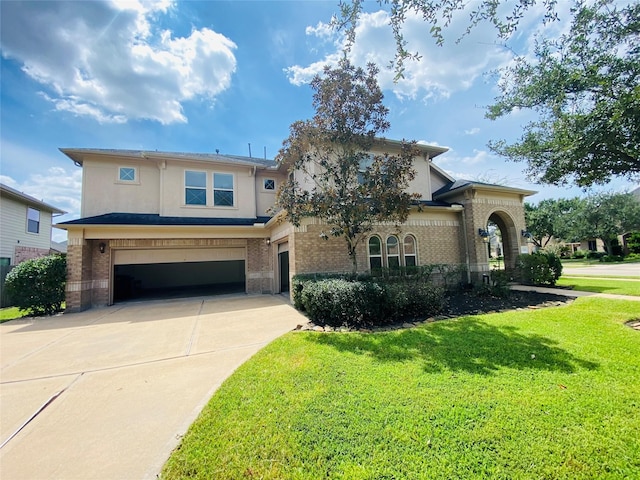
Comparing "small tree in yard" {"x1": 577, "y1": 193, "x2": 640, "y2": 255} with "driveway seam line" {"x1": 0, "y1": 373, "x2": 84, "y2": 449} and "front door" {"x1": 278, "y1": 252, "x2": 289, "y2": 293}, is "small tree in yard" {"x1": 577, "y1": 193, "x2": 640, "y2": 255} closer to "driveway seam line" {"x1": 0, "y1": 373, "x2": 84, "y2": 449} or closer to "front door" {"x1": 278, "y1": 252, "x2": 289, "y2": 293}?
"front door" {"x1": 278, "y1": 252, "x2": 289, "y2": 293}

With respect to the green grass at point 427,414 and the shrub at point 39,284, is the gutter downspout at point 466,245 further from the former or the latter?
the shrub at point 39,284

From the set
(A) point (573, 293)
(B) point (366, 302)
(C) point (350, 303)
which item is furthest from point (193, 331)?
(A) point (573, 293)

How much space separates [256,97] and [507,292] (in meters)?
13.2

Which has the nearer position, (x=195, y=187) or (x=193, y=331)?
(x=193, y=331)


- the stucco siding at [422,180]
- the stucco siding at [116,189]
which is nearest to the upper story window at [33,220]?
the stucco siding at [116,189]

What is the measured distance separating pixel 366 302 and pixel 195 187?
10970mm

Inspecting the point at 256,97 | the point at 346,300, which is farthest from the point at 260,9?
the point at 346,300

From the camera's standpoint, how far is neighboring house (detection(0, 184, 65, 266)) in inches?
579

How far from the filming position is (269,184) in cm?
1484

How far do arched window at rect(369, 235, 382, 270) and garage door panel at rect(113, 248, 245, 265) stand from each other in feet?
22.9

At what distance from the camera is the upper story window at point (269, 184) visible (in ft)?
48.4

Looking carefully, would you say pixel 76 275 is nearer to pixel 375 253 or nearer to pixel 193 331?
pixel 193 331

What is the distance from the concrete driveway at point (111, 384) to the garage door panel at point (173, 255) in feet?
13.6

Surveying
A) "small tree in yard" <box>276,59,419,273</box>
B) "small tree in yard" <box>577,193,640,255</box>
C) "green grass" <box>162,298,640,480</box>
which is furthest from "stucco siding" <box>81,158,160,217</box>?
"small tree in yard" <box>577,193,640,255</box>
